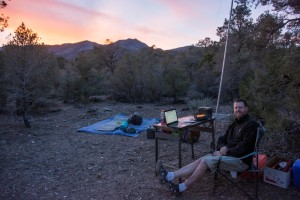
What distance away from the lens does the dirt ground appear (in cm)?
386

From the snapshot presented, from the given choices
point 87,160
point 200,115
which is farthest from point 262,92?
point 87,160

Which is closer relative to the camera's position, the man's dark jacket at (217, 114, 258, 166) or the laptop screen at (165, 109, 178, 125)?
the man's dark jacket at (217, 114, 258, 166)

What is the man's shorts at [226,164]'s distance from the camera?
11.6 feet

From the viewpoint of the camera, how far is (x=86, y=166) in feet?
16.5

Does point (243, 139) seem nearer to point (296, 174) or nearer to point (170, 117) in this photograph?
point (296, 174)

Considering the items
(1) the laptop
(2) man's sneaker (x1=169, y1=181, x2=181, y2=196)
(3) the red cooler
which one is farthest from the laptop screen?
(3) the red cooler

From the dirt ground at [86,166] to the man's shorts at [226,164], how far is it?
0.42m

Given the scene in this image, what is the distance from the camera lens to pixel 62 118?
32.8 feet

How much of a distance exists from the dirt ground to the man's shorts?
1.38ft

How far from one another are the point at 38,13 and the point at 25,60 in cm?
233

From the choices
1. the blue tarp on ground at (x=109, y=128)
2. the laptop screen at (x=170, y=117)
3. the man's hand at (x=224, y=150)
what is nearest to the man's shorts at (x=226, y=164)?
the man's hand at (x=224, y=150)

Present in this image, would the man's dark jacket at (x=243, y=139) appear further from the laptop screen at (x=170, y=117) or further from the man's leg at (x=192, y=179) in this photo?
the laptop screen at (x=170, y=117)

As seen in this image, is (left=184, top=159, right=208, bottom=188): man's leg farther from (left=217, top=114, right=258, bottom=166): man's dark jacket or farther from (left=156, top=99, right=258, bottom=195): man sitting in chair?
(left=217, top=114, right=258, bottom=166): man's dark jacket

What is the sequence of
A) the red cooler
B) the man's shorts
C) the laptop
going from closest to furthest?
the man's shorts → the red cooler → the laptop
